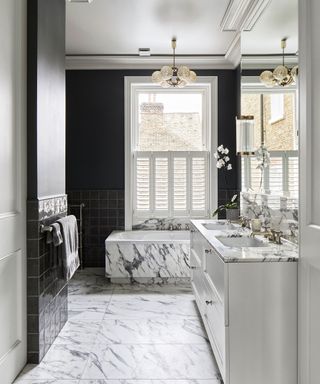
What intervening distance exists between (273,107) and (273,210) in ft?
2.52

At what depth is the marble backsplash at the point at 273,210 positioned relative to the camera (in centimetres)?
236

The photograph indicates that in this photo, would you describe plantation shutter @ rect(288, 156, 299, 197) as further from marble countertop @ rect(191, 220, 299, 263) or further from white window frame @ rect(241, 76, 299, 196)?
marble countertop @ rect(191, 220, 299, 263)

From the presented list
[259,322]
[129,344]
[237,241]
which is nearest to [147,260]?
[129,344]

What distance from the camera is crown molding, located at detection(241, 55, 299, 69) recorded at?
2355mm

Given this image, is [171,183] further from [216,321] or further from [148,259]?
[216,321]

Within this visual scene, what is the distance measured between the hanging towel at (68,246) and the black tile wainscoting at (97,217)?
6.52ft

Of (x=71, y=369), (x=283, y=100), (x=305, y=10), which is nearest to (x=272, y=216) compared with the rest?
(x=283, y=100)

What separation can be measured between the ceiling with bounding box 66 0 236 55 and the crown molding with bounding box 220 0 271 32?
73mm

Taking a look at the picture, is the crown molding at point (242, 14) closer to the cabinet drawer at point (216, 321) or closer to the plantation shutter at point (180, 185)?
the plantation shutter at point (180, 185)

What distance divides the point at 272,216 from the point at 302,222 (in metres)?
0.91

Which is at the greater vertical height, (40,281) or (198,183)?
(198,183)

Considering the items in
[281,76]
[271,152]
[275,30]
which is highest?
[275,30]

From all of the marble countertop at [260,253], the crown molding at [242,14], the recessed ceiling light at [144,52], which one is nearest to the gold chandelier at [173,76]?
the recessed ceiling light at [144,52]

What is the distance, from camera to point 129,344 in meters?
2.71
